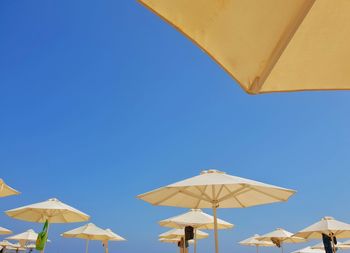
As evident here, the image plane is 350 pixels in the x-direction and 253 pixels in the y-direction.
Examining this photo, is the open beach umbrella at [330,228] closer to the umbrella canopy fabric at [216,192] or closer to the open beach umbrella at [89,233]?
the umbrella canopy fabric at [216,192]

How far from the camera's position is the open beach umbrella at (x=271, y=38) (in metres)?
1.53

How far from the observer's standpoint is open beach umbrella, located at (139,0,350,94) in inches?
60.3

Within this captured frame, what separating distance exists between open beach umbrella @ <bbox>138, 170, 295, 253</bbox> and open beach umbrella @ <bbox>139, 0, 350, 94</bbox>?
3.22 metres

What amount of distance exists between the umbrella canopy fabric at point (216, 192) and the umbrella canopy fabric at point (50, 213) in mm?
3766

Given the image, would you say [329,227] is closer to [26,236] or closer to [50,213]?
[50,213]

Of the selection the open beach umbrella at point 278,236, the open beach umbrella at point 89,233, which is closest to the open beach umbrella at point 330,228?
the open beach umbrella at point 278,236

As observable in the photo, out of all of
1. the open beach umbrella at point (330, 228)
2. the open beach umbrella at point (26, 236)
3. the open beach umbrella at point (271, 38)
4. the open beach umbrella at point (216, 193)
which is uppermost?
the open beach umbrella at point (26, 236)

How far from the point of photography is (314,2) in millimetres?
1365

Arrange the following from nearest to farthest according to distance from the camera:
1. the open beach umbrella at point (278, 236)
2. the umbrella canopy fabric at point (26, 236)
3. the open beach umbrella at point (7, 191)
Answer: the open beach umbrella at point (7, 191), the open beach umbrella at point (278, 236), the umbrella canopy fabric at point (26, 236)

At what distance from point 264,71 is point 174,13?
0.61 meters

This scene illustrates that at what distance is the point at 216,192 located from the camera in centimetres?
621

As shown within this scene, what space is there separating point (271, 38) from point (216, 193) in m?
4.88

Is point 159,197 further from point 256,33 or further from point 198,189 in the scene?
point 256,33

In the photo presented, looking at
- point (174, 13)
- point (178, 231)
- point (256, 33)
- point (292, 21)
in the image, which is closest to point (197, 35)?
point (174, 13)
